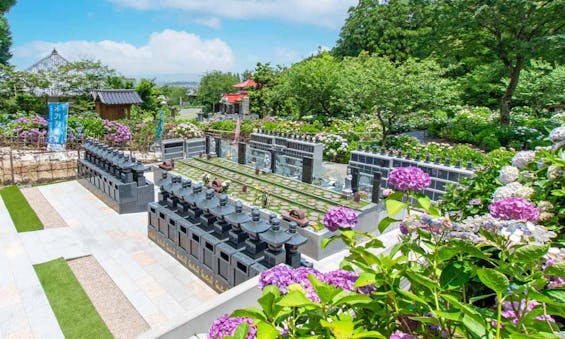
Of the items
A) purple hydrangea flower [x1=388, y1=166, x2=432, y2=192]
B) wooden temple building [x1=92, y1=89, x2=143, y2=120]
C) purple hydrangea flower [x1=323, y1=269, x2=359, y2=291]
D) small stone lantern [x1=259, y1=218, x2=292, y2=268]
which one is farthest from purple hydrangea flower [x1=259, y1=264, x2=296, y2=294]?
wooden temple building [x1=92, y1=89, x2=143, y2=120]

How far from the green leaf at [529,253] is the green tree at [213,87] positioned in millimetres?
58896

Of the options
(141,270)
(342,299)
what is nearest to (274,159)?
(141,270)

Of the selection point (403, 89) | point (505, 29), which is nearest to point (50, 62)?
point (403, 89)

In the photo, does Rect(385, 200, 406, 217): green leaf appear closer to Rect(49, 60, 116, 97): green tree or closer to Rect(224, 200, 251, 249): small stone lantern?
Rect(224, 200, 251, 249): small stone lantern

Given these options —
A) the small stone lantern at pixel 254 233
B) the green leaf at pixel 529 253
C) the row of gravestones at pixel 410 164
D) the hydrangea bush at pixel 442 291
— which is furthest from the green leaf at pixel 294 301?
the row of gravestones at pixel 410 164

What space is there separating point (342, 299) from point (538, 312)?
932mm

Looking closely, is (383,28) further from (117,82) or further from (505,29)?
(117,82)

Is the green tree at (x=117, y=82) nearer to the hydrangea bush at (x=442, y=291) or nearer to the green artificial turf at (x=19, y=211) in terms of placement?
the green artificial turf at (x=19, y=211)

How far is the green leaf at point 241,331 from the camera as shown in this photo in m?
1.82

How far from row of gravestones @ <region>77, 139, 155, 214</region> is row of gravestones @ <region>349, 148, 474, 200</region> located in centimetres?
664

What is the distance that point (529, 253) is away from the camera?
169 centimetres

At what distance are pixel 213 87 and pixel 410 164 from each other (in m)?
52.0

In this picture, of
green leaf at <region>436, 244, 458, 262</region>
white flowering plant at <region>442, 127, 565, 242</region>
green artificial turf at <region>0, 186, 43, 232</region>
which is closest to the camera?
green leaf at <region>436, 244, 458, 262</region>

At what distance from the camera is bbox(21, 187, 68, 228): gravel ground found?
995 centimetres
